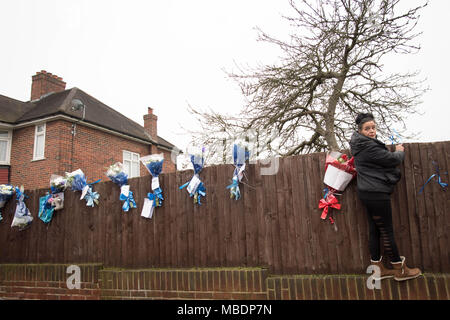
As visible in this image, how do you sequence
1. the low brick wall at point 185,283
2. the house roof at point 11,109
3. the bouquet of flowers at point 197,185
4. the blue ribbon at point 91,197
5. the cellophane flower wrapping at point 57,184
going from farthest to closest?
the house roof at point 11,109
the cellophane flower wrapping at point 57,184
the blue ribbon at point 91,197
the bouquet of flowers at point 197,185
the low brick wall at point 185,283

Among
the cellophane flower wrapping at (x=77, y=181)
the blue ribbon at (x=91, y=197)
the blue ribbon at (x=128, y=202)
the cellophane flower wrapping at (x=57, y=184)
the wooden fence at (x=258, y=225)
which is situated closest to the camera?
the wooden fence at (x=258, y=225)

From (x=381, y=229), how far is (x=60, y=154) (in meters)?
12.2

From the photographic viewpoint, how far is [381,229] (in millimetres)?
2814

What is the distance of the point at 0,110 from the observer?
13766 mm

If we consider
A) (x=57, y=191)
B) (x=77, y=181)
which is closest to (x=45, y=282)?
(x=57, y=191)

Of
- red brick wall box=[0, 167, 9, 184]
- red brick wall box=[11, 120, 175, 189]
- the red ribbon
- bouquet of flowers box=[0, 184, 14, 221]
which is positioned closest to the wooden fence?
the red ribbon

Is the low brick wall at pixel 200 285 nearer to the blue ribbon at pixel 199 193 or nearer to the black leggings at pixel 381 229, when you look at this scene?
the black leggings at pixel 381 229

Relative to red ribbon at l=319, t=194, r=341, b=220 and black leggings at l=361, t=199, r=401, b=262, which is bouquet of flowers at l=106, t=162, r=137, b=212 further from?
black leggings at l=361, t=199, r=401, b=262

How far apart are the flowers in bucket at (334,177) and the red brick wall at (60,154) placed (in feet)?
31.8

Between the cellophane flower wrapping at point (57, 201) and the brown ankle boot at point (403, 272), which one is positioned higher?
the cellophane flower wrapping at point (57, 201)

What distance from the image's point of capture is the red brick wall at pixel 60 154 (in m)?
11.9

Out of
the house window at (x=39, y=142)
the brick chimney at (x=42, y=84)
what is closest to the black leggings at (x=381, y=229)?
the house window at (x=39, y=142)

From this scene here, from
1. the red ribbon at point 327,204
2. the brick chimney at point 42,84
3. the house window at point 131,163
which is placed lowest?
the red ribbon at point 327,204

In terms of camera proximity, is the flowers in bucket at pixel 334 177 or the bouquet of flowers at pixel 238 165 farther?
the bouquet of flowers at pixel 238 165
